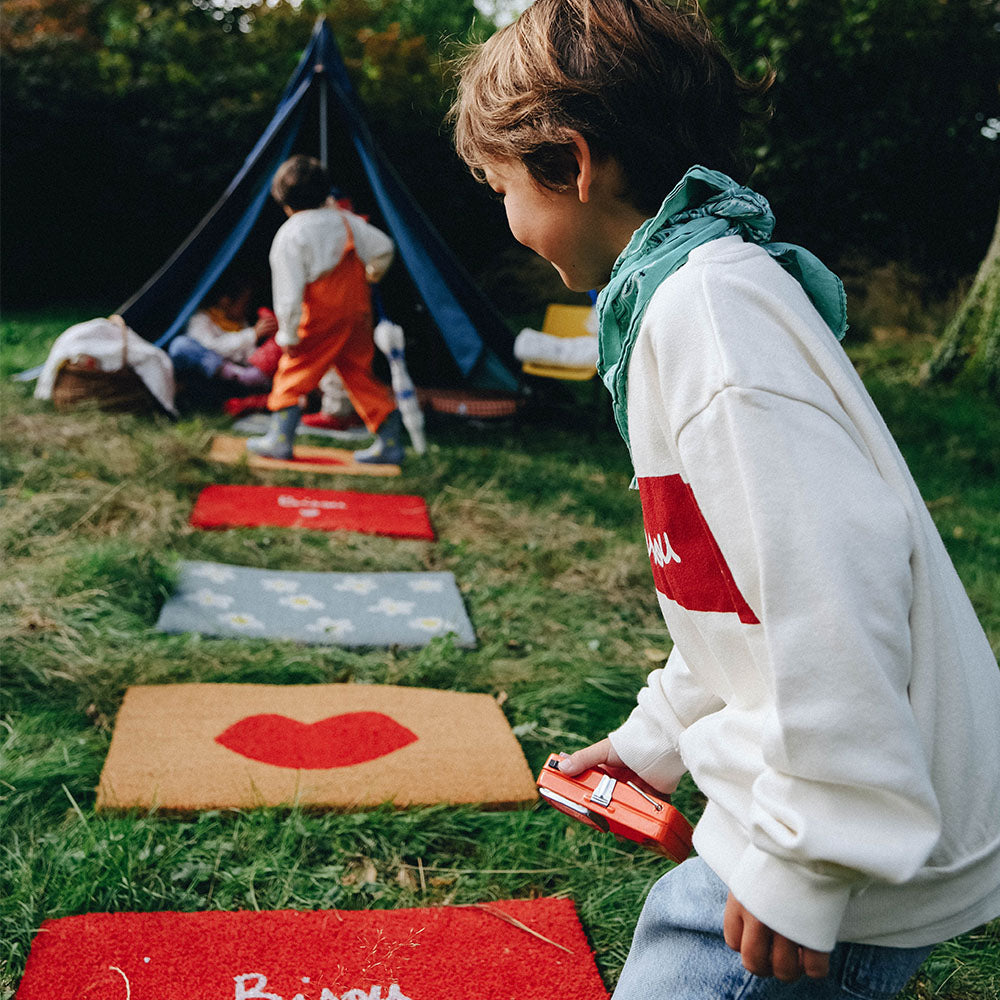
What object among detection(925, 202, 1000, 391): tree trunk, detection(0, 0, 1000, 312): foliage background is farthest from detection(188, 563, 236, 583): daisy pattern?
detection(0, 0, 1000, 312): foliage background

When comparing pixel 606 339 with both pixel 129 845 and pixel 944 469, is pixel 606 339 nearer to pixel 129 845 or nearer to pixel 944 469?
pixel 129 845

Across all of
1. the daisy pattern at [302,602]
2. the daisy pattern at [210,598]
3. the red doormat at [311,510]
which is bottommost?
the red doormat at [311,510]

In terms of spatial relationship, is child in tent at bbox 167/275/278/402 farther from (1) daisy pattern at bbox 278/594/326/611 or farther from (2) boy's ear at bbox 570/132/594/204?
(2) boy's ear at bbox 570/132/594/204

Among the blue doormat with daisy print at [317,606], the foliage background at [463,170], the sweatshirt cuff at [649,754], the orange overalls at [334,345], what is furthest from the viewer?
the foliage background at [463,170]

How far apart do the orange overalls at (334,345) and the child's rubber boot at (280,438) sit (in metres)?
0.05

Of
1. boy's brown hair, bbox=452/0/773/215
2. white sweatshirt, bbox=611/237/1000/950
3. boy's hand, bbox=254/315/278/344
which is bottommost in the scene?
boy's hand, bbox=254/315/278/344

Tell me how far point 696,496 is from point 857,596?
178mm

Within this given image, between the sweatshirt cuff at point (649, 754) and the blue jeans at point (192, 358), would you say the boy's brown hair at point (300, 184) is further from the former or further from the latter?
the sweatshirt cuff at point (649, 754)

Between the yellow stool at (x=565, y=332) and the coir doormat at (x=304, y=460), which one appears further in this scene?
the yellow stool at (x=565, y=332)

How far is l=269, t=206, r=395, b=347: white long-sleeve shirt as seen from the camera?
17.0 ft

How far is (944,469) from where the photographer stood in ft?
19.2

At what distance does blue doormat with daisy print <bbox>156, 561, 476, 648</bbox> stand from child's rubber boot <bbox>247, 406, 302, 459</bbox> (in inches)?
69.1

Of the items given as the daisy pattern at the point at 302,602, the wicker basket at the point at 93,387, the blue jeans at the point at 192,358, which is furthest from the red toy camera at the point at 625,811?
the blue jeans at the point at 192,358

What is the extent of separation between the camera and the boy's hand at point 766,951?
0.87m
